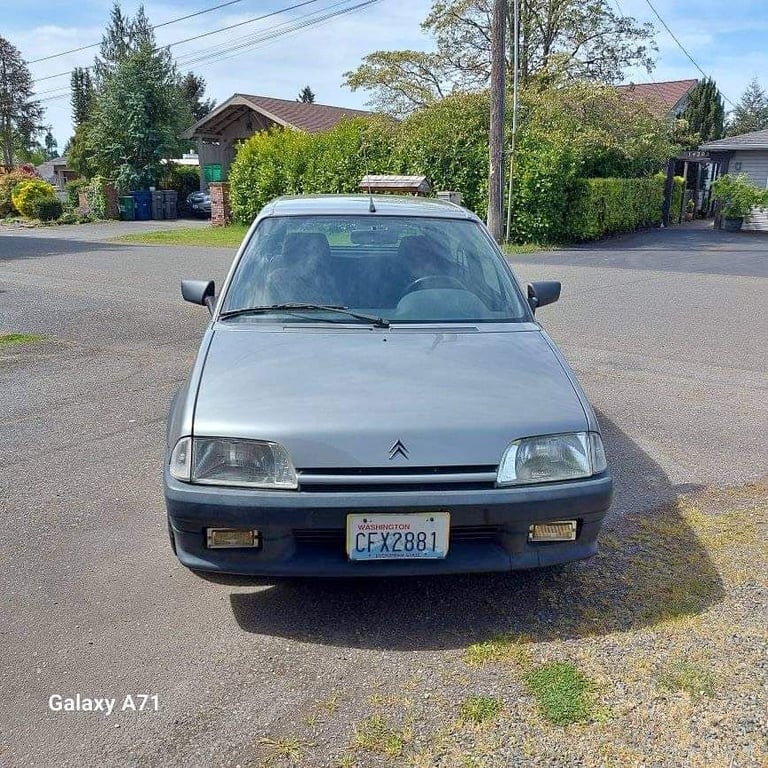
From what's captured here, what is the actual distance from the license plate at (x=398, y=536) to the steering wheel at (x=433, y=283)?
1519mm

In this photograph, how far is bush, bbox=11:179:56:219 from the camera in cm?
3284

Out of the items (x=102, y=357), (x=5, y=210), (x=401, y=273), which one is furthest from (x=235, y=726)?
(x=5, y=210)

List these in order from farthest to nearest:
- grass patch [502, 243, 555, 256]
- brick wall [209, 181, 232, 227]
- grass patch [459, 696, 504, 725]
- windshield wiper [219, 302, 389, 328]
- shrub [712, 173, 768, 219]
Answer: brick wall [209, 181, 232, 227]
shrub [712, 173, 768, 219]
grass patch [502, 243, 555, 256]
windshield wiper [219, 302, 389, 328]
grass patch [459, 696, 504, 725]

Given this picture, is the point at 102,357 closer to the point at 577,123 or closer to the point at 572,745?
the point at 572,745

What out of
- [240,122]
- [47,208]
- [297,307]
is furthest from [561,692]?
[240,122]

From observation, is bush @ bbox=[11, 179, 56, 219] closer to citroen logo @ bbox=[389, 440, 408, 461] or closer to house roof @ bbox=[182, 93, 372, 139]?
house roof @ bbox=[182, 93, 372, 139]

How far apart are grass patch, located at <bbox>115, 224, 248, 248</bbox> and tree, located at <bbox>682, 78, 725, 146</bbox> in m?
23.9

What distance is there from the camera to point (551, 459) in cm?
279

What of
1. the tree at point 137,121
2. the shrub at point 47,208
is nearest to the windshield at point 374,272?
the shrub at point 47,208

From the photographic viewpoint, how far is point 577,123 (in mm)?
19016

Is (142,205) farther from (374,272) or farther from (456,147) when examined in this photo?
(374,272)

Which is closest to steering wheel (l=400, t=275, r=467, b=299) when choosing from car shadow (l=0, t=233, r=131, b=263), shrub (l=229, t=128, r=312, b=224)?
car shadow (l=0, t=233, r=131, b=263)

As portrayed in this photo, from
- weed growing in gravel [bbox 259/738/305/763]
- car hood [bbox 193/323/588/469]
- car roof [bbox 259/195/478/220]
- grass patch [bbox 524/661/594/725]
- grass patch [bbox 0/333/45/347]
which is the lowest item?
grass patch [bbox 524/661/594/725]

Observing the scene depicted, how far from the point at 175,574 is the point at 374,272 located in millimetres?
1816
